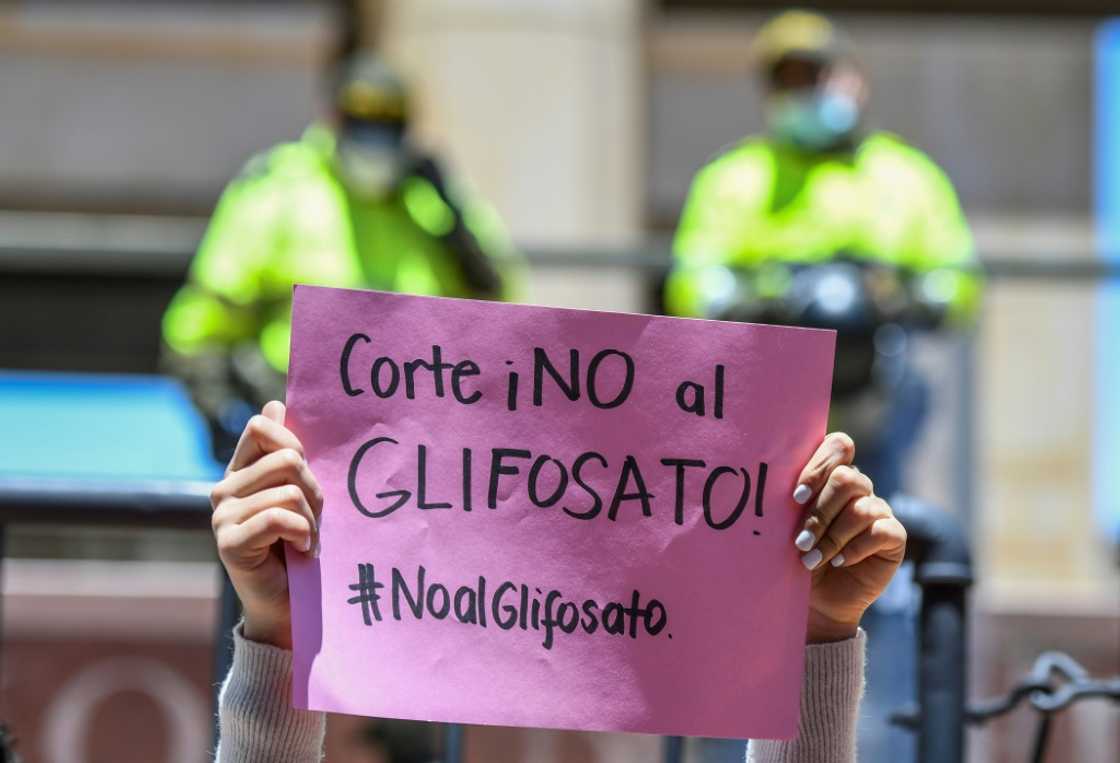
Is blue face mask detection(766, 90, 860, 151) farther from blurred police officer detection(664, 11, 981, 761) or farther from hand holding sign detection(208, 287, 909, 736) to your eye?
hand holding sign detection(208, 287, 909, 736)

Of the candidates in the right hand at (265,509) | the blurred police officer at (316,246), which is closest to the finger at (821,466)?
the right hand at (265,509)

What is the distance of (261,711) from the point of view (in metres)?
2.42

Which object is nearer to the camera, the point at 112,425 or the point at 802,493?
the point at 802,493

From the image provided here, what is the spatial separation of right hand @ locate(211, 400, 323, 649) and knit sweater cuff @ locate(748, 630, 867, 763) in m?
0.62

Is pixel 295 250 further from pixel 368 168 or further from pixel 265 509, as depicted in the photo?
pixel 265 509

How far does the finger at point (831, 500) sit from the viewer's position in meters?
2.38

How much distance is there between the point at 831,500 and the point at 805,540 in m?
0.05

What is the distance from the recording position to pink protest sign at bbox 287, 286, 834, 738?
2.38 metres

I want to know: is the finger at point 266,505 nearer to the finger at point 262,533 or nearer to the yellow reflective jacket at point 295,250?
the finger at point 262,533

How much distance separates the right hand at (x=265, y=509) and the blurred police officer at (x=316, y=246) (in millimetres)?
3174

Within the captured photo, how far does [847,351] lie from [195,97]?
606 cm

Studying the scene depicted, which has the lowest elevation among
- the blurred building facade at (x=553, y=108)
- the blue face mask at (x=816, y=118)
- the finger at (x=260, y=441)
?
the finger at (x=260, y=441)

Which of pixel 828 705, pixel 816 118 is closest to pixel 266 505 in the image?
pixel 828 705

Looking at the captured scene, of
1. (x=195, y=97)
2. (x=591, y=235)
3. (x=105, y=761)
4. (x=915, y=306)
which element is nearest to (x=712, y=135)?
(x=591, y=235)
